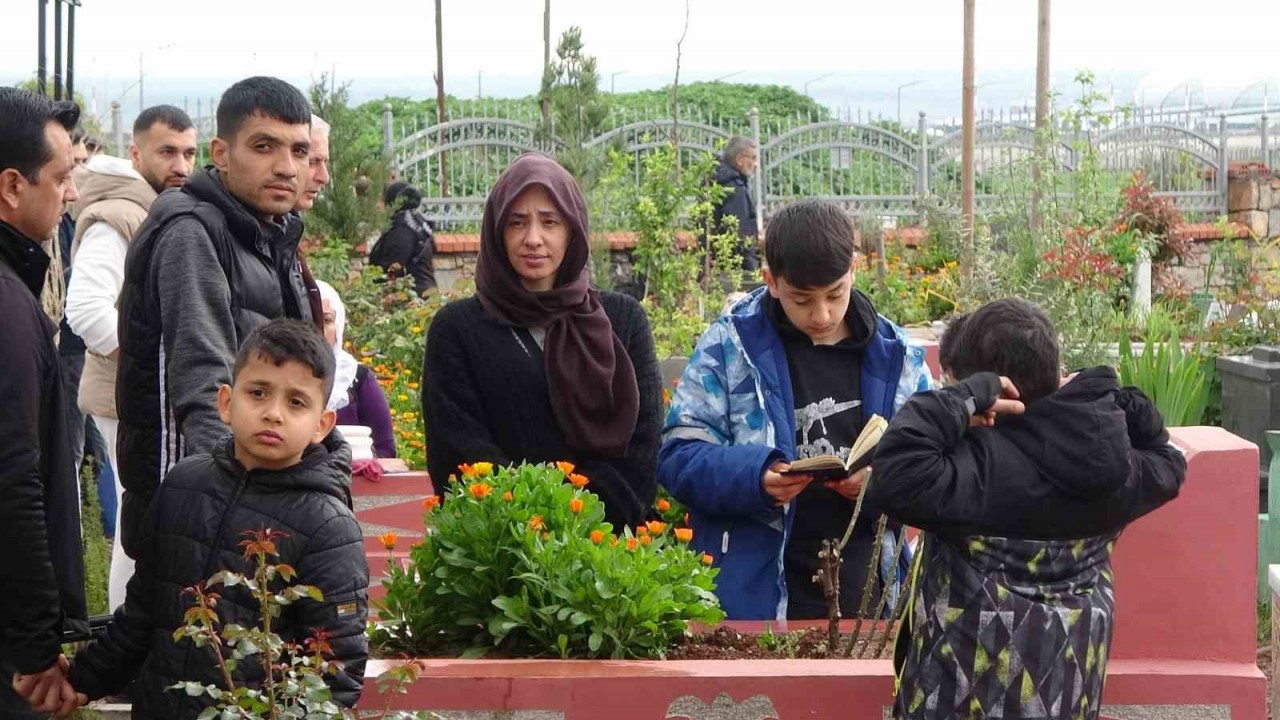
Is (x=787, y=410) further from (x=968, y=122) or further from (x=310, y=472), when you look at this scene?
(x=968, y=122)

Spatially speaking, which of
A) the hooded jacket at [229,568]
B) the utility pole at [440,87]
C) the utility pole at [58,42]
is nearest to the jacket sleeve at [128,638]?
the hooded jacket at [229,568]

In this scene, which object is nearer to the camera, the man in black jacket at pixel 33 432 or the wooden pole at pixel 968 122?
the man in black jacket at pixel 33 432

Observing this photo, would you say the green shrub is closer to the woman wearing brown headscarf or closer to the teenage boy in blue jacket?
the teenage boy in blue jacket

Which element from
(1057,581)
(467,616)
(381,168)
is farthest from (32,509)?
(381,168)

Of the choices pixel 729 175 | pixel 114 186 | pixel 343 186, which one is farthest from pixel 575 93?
pixel 114 186

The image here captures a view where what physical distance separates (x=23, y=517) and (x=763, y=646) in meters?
1.51

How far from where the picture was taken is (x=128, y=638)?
2.91 m

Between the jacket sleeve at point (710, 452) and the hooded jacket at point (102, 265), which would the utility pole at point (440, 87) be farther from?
the jacket sleeve at point (710, 452)

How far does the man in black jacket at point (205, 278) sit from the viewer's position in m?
3.27

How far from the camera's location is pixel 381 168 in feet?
42.2

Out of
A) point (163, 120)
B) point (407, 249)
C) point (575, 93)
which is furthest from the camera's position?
point (575, 93)

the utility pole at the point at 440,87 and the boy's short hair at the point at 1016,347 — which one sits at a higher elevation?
the utility pole at the point at 440,87

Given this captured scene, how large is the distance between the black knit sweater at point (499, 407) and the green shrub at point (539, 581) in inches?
20.5

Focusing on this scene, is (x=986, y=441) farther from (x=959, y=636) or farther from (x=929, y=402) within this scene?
(x=959, y=636)
